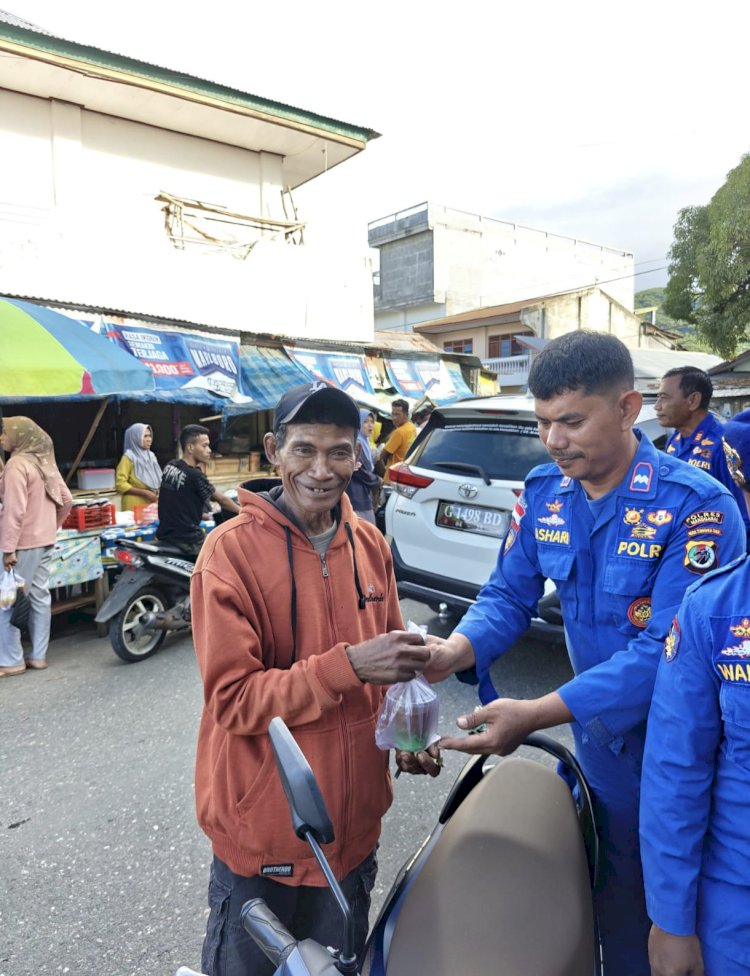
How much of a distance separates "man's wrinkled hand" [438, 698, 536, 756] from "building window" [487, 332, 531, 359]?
29.4m

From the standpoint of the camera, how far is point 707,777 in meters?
1.27

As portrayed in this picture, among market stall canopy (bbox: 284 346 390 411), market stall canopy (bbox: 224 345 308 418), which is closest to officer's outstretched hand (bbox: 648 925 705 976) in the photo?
market stall canopy (bbox: 224 345 308 418)

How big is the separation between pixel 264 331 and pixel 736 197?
1185 cm

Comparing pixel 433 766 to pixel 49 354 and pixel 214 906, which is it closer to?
pixel 214 906

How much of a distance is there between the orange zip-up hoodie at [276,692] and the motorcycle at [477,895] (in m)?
0.23

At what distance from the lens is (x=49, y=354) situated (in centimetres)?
685

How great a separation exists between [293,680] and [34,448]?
185 inches

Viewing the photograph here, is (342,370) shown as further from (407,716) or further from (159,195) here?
(407,716)

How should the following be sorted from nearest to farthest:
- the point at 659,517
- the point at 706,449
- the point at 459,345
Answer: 1. the point at 659,517
2. the point at 706,449
3. the point at 459,345

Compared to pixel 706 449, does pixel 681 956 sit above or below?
below

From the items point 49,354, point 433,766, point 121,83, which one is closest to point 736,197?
point 121,83

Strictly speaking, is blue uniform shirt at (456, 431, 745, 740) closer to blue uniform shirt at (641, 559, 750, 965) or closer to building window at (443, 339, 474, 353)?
blue uniform shirt at (641, 559, 750, 965)

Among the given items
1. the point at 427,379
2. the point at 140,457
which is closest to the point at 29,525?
the point at 140,457

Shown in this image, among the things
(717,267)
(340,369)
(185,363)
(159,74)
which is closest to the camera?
(185,363)
